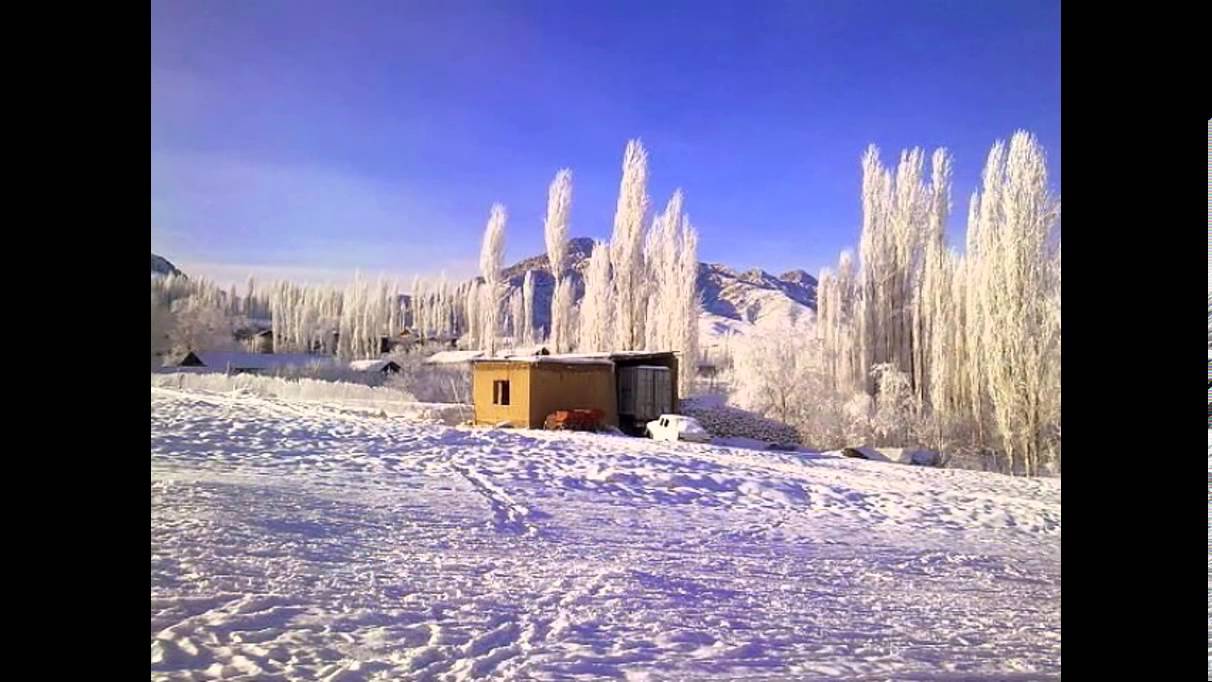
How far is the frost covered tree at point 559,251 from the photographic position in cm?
369

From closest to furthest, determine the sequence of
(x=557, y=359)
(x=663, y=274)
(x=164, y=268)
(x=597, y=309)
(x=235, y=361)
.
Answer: (x=164, y=268), (x=235, y=361), (x=663, y=274), (x=597, y=309), (x=557, y=359)

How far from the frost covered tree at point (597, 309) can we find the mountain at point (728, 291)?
0.07 m

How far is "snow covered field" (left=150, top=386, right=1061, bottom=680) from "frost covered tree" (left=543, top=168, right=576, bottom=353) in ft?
2.31

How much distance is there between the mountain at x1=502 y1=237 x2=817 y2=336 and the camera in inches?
156

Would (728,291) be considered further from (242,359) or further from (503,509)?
(242,359)

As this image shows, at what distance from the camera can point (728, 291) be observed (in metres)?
4.20

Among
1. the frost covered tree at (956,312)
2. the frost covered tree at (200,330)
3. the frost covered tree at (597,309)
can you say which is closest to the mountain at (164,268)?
the frost covered tree at (200,330)

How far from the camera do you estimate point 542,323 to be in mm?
4352

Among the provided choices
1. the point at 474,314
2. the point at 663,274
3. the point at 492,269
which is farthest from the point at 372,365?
the point at 663,274

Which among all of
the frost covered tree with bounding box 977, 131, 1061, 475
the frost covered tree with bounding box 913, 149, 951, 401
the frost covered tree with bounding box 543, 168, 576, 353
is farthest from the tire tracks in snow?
the frost covered tree with bounding box 977, 131, 1061, 475

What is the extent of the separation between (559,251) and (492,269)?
40 cm

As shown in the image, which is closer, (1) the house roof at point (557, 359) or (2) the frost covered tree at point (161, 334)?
(2) the frost covered tree at point (161, 334)

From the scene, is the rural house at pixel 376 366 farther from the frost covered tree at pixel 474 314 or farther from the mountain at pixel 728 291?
the mountain at pixel 728 291
